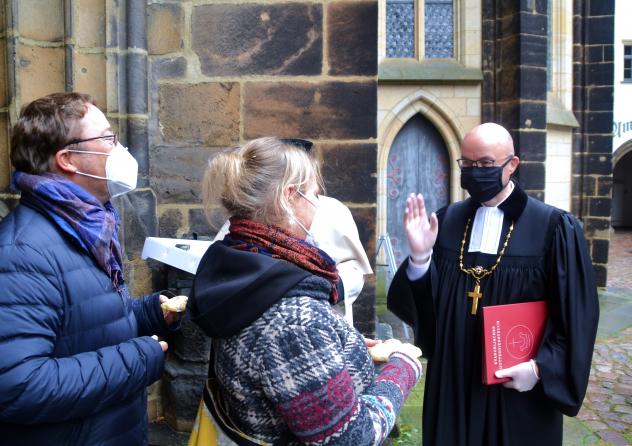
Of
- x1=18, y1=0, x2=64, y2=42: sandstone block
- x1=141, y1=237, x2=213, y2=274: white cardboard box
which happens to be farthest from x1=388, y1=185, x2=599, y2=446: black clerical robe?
x1=18, y1=0, x2=64, y2=42: sandstone block

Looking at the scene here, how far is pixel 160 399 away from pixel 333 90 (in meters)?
1.88

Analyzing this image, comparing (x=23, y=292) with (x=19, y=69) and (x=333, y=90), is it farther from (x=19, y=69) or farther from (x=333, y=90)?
(x=333, y=90)

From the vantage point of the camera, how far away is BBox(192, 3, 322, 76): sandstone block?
10.5 ft

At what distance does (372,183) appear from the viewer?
3291 mm

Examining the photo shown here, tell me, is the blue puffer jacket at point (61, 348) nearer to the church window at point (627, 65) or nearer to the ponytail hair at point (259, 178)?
the ponytail hair at point (259, 178)

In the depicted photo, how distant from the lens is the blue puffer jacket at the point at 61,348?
4.72 feet

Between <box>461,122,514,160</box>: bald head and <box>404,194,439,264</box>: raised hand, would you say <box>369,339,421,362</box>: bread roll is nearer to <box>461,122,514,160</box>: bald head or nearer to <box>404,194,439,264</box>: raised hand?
<box>404,194,439,264</box>: raised hand

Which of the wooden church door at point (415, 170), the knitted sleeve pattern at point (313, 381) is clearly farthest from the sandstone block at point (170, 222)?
the wooden church door at point (415, 170)

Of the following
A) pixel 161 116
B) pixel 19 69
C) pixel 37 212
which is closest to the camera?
pixel 37 212

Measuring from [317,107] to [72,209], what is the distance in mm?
1788

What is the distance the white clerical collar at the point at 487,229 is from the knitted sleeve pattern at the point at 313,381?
4.55 feet

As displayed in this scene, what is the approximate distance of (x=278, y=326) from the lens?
1.33m

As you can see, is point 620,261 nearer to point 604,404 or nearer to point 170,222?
point 604,404

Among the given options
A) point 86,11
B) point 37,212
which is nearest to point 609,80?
point 86,11
